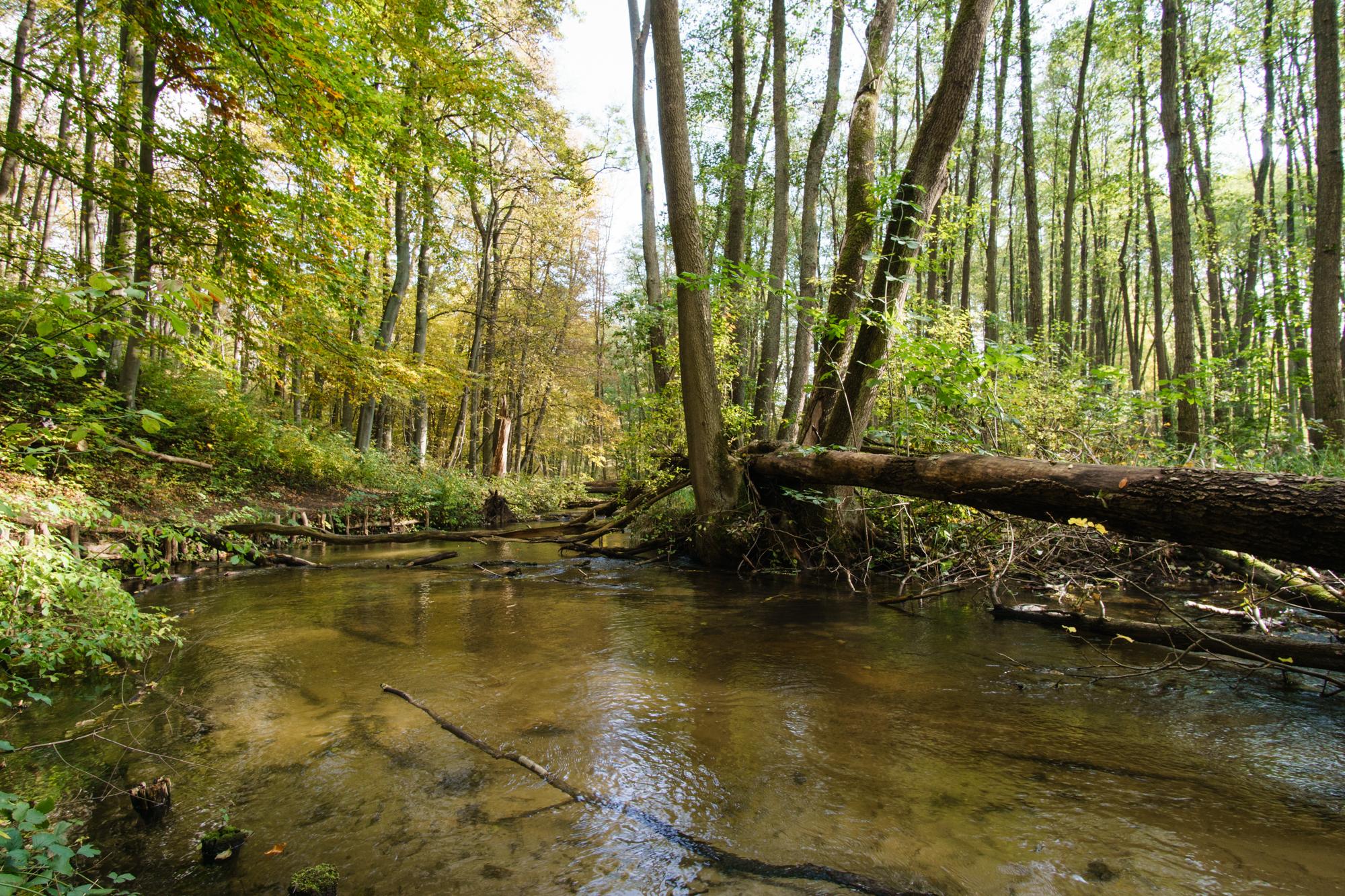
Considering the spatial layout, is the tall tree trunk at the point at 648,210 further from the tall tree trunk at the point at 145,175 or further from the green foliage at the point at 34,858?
the green foliage at the point at 34,858

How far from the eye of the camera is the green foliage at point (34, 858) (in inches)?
51.6

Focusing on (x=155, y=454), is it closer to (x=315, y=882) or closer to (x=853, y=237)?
(x=315, y=882)

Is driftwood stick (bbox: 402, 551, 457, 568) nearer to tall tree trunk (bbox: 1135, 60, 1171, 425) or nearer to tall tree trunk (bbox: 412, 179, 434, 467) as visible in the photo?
tall tree trunk (bbox: 412, 179, 434, 467)

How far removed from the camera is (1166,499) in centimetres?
298

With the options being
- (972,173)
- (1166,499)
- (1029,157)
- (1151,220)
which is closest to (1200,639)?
(1166,499)

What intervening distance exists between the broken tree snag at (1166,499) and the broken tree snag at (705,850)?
2.38 meters

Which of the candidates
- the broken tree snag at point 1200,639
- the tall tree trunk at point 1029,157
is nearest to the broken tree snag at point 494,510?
the broken tree snag at point 1200,639

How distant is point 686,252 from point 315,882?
6.61 meters

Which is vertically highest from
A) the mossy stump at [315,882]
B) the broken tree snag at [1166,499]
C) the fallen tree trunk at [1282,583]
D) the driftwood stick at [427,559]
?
the broken tree snag at [1166,499]

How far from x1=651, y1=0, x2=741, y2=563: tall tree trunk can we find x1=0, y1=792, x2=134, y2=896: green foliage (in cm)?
604

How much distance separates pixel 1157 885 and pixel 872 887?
866mm

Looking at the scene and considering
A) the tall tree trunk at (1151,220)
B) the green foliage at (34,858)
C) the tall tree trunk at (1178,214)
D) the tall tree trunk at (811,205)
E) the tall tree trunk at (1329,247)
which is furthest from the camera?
the tall tree trunk at (1151,220)

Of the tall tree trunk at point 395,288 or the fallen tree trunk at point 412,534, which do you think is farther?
the tall tree trunk at point 395,288

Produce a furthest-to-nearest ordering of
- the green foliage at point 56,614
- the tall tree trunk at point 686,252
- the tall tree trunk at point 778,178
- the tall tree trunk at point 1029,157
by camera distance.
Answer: the tall tree trunk at point 1029,157 < the tall tree trunk at point 778,178 < the tall tree trunk at point 686,252 < the green foliage at point 56,614
